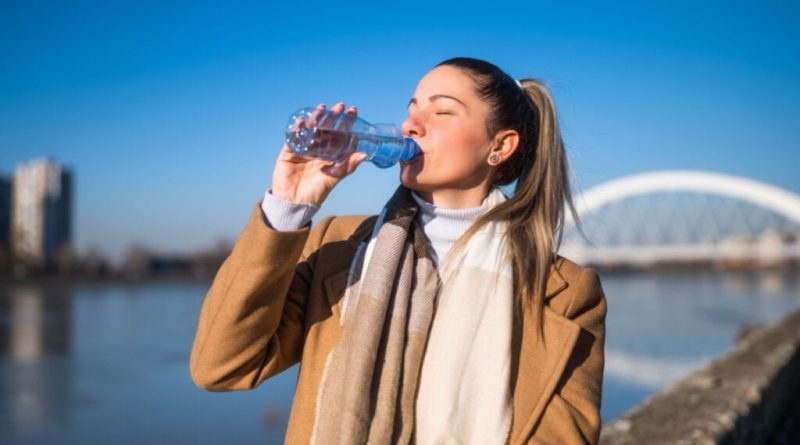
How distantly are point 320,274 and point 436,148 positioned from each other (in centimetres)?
33

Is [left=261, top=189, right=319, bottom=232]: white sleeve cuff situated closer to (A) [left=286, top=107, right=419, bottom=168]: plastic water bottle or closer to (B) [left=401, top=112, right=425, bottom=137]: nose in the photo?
(A) [left=286, top=107, right=419, bottom=168]: plastic water bottle

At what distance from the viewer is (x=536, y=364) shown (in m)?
1.42

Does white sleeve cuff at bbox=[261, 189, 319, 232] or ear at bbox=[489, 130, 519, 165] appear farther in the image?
ear at bbox=[489, 130, 519, 165]

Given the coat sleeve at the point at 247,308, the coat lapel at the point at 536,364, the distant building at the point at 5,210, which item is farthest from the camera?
the distant building at the point at 5,210

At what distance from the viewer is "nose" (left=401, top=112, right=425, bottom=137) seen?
144 centimetres

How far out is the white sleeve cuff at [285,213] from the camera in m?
1.26

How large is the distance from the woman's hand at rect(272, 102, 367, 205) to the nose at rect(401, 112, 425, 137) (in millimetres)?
168

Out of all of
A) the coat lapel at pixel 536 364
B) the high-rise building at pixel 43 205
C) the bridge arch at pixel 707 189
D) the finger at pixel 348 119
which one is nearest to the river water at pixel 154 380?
the coat lapel at pixel 536 364

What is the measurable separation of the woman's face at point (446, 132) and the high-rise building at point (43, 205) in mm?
61665

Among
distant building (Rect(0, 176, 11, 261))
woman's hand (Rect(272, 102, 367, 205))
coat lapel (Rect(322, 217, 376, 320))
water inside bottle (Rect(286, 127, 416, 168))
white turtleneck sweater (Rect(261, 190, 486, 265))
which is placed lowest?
distant building (Rect(0, 176, 11, 261))

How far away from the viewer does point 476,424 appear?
135cm

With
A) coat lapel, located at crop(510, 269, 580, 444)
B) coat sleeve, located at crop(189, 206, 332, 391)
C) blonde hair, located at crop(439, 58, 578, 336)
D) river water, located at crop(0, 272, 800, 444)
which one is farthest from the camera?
river water, located at crop(0, 272, 800, 444)

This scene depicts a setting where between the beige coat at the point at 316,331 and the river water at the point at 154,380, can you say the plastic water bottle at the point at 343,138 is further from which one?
the river water at the point at 154,380

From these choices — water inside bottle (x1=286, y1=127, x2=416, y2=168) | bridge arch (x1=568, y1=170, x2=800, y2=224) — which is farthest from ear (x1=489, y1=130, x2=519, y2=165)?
bridge arch (x1=568, y1=170, x2=800, y2=224)
